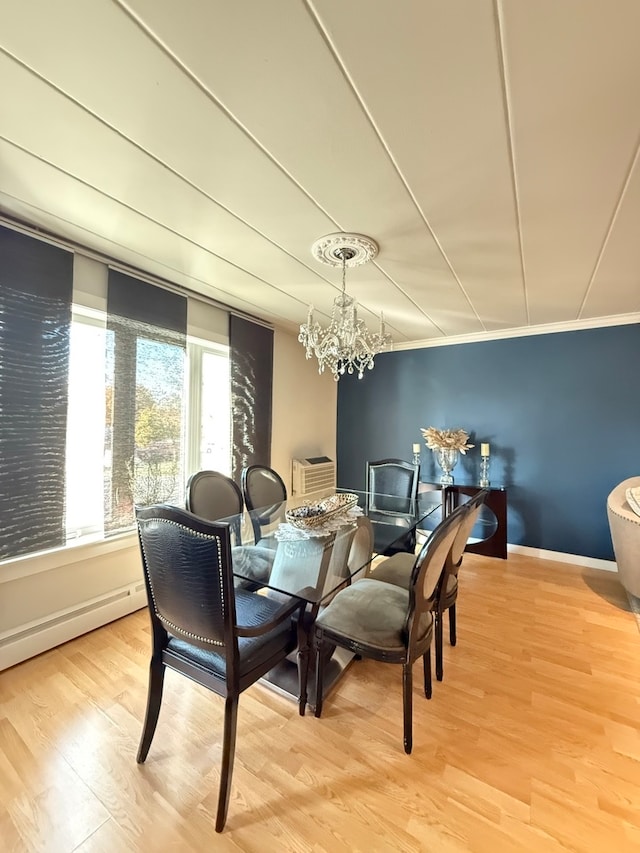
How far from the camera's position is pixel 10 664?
1869mm

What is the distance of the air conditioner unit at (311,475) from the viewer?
3.87 metres

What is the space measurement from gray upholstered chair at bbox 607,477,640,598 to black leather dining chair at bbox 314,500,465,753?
5.34ft

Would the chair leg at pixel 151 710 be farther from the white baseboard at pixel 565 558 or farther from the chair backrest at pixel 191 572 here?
the white baseboard at pixel 565 558

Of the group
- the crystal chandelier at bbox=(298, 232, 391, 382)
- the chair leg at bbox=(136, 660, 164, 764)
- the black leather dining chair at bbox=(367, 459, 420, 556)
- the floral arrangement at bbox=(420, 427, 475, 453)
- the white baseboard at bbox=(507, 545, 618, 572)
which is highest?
the crystal chandelier at bbox=(298, 232, 391, 382)

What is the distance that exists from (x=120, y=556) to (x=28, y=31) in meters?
2.48

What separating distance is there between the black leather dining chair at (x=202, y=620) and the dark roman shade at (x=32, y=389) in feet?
3.54

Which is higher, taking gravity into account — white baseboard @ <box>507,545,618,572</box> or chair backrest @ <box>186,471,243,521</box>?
chair backrest @ <box>186,471,243,521</box>

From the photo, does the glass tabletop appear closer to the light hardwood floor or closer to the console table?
the light hardwood floor

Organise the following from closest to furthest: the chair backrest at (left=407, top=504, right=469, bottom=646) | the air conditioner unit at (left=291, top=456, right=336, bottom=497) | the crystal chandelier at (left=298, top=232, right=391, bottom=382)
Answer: the chair backrest at (left=407, top=504, right=469, bottom=646) < the crystal chandelier at (left=298, top=232, right=391, bottom=382) < the air conditioner unit at (left=291, top=456, right=336, bottom=497)

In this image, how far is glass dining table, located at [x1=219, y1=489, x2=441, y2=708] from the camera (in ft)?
5.24

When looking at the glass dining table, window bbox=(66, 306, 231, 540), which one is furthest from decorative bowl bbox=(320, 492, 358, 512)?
window bbox=(66, 306, 231, 540)

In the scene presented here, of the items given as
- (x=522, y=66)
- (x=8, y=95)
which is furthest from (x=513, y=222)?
(x=8, y=95)

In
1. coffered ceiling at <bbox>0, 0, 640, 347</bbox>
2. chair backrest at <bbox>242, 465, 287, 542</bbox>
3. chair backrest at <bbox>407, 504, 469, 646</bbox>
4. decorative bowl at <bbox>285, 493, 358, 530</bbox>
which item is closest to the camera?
coffered ceiling at <bbox>0, 0, 640, 347</bbox>

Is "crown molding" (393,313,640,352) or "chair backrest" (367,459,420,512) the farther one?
"crown molding" (393,313,640,352)
